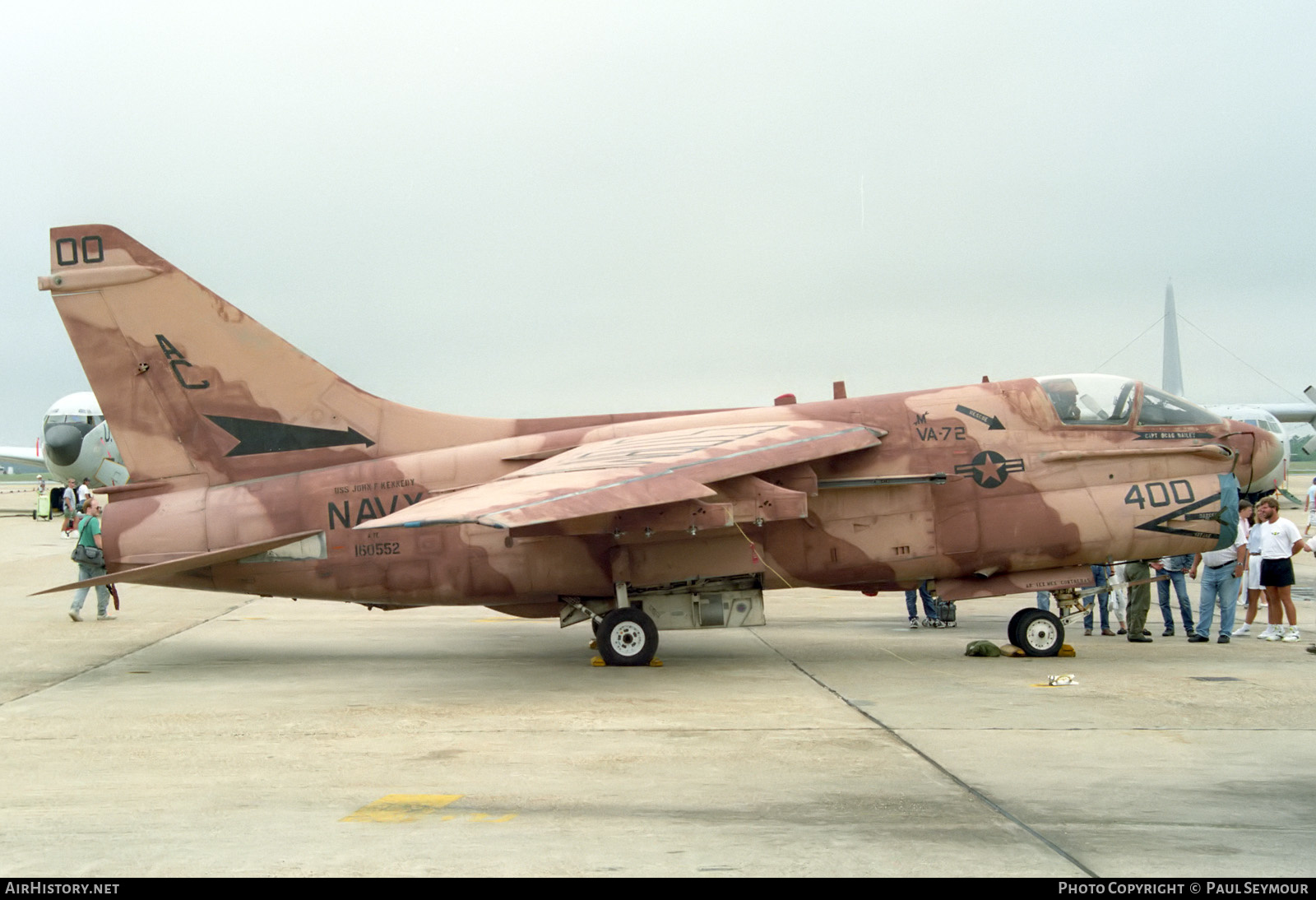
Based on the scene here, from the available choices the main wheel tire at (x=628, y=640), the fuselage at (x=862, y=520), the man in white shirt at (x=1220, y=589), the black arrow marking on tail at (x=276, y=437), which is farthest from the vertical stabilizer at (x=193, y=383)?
the man in white shirt at (x=1220, y=589)

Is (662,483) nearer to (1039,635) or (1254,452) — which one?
(1039,635)

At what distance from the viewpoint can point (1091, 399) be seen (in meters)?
14.5

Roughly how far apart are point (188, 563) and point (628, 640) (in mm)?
5347

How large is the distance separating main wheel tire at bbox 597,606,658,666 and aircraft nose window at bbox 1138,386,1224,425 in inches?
265

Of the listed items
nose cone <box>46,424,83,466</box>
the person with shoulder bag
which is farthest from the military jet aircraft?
nose cone <box>46,424,83,466</box>

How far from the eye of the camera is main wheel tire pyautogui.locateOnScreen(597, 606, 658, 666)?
13.7 m

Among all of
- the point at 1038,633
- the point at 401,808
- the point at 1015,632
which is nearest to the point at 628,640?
the point at 1015,632

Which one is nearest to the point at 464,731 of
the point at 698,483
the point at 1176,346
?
the point at 698,483

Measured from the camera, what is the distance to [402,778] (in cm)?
797

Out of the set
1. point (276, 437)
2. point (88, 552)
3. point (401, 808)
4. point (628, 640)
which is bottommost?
point (401, 808)

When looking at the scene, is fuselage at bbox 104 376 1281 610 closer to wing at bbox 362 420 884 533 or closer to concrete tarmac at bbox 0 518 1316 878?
wing at bbox 362 420 884 533

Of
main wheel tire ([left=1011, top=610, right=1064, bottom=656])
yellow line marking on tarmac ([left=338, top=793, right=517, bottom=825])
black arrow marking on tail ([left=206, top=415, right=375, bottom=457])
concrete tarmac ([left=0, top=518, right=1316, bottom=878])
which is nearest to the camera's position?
concrete tarmac ([left=0, top=518, right=1316, bottom=878])

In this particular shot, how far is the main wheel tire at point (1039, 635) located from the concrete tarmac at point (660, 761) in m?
0.41

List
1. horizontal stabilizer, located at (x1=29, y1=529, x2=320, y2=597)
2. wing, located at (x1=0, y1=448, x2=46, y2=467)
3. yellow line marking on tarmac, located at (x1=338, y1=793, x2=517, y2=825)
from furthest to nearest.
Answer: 1. wing, located at (x1=0, y1=448, x2=46, y2=467)
2. horizontal stabilizer, located at (x1=29, y1=529, x2=320, y2=597)
3. yellow line marking on tarmac, located at (x1=338, y1=793, x2=517, y2=825)
